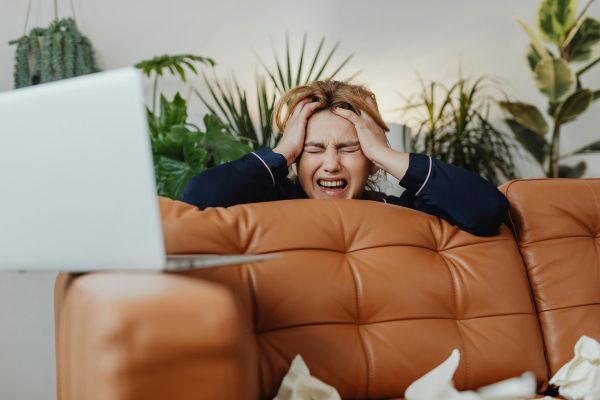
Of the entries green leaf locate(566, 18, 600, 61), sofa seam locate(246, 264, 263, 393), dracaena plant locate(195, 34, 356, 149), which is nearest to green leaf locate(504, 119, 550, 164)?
green leaf locate(566, 18, 600, 61)

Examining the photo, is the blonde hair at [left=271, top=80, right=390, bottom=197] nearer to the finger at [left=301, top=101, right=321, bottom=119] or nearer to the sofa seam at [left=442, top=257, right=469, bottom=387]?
the finger at [left=301, top=101, right=321, bottom=119]

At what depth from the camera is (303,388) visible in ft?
3.40

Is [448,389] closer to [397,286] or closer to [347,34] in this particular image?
[397,286]

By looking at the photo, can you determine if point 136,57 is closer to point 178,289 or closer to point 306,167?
point 306,167

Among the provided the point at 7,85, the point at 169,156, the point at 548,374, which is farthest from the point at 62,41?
the point at 548,374

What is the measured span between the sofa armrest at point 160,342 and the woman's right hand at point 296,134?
3.06ft

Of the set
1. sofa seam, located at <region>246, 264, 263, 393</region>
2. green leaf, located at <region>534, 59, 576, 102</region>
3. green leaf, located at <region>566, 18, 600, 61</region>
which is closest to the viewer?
sofa seam, located at <region>246, 264, 263, 393</region>

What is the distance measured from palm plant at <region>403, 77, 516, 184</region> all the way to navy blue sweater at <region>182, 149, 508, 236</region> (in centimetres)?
138

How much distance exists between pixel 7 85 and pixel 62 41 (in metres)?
0.31

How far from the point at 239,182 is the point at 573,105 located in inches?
76.9

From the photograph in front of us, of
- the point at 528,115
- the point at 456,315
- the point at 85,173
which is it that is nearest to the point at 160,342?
the point at 85,173

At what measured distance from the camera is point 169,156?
2215 mm

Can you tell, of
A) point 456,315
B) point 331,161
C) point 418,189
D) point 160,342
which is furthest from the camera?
point 331,161

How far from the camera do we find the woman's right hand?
161cm
